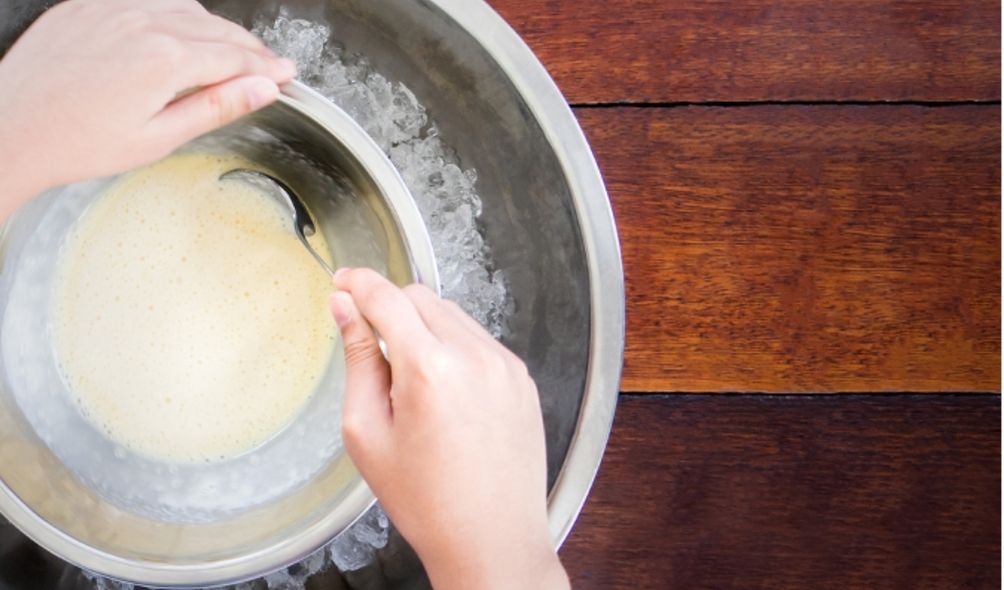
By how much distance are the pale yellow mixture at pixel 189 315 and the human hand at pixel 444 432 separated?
0.40ft

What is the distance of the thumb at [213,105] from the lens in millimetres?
370

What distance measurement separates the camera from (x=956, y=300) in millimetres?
544

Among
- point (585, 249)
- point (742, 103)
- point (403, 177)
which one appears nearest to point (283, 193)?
point (403, 177)

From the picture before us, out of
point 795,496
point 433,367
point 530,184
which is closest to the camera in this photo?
point 433,367

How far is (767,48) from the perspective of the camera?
1.75ft

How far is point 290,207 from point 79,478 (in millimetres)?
178

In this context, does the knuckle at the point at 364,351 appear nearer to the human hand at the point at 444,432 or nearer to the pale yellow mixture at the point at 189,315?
the human hand at the point at 444,432

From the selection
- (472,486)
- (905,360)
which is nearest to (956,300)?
(905,360)

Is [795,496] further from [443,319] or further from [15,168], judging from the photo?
[15,168]

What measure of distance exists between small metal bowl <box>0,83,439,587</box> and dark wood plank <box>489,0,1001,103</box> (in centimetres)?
18

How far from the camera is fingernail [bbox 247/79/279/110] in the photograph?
0.37m

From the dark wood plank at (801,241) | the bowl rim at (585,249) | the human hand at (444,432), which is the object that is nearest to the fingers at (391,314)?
the human hand at (444,432)

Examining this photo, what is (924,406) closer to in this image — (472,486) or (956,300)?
(956,300)

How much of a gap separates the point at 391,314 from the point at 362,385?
0.04 metres
